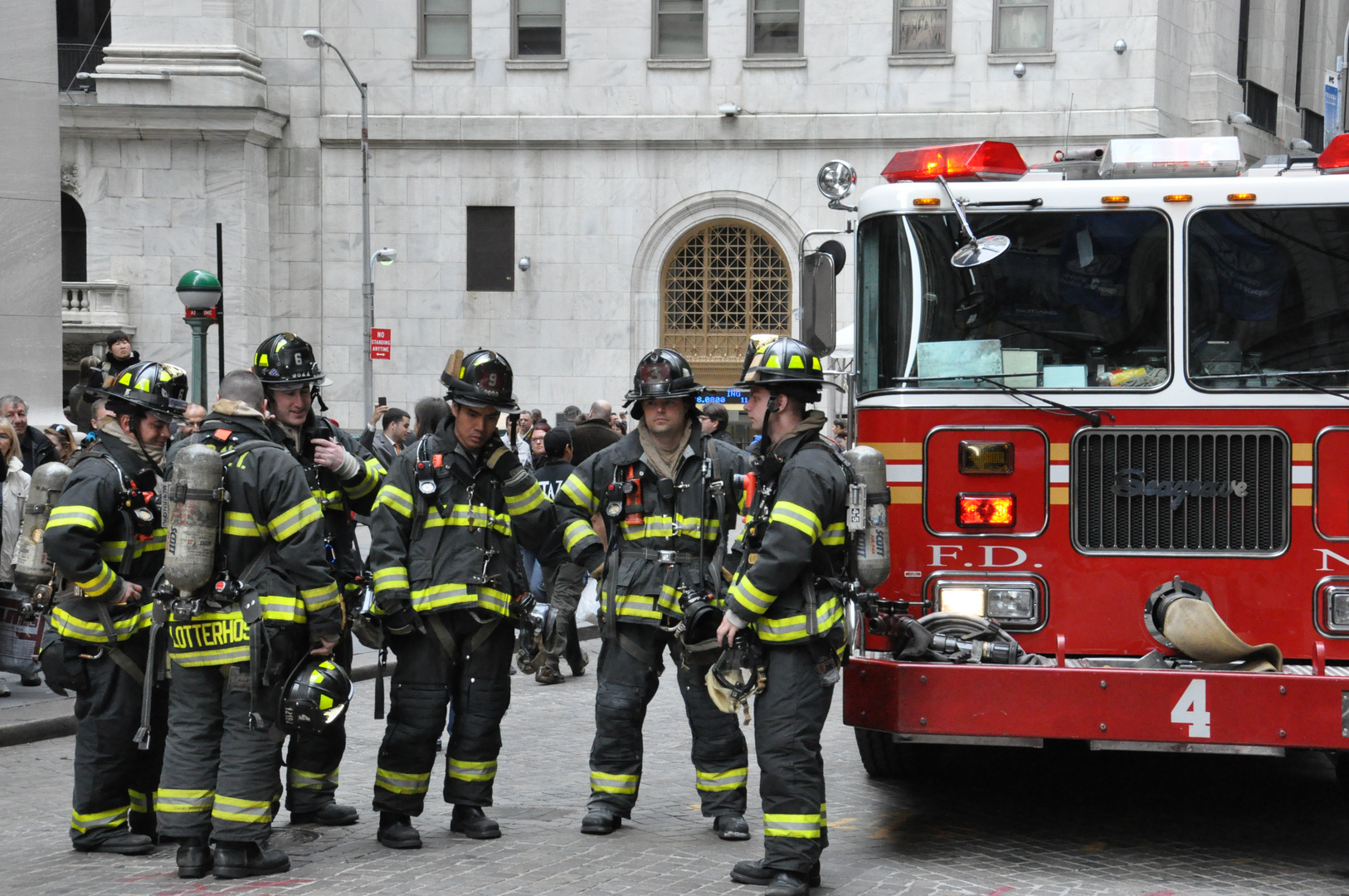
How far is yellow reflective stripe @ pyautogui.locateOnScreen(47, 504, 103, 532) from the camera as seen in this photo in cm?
610

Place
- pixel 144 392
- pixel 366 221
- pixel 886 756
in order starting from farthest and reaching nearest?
pixel 366 221 < pixel 886 756 < pixel 144 392

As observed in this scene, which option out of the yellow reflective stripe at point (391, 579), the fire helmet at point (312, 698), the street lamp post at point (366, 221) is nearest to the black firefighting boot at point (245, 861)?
the fire helmet at point (312, 698)

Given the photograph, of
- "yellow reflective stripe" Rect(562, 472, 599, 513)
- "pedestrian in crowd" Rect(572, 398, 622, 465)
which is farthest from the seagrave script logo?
"pedestrian in crowd" Rect(572, 398, 622, 465)

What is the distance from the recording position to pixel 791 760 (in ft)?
19.0

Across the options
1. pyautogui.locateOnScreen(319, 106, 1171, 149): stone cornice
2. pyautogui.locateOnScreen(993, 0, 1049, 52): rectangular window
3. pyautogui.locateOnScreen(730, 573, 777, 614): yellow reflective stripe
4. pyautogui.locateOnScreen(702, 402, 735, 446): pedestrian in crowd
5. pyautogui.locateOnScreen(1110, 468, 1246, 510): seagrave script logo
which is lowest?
pyautogui.locateOnScreen(730, 573, 777, 614): yellow reflective stripe

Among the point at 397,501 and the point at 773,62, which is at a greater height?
the point at 773,62

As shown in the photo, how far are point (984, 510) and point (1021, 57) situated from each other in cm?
2278

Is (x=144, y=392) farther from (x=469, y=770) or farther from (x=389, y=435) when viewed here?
(x=389, y=435)

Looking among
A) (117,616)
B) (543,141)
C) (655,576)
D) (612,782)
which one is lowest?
(612,782)

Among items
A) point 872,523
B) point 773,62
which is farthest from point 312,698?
point 773,62

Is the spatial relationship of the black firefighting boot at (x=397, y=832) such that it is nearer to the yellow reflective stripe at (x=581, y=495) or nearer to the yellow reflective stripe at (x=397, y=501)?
the yellow reflective stripe at (x=397, y=501)

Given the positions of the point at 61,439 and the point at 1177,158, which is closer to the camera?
the point at 1177,158

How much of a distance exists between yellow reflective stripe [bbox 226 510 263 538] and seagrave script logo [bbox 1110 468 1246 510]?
11.4ft

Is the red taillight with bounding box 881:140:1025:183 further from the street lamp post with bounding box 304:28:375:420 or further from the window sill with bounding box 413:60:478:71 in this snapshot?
the window sill with bounding box 413:60:478:71
